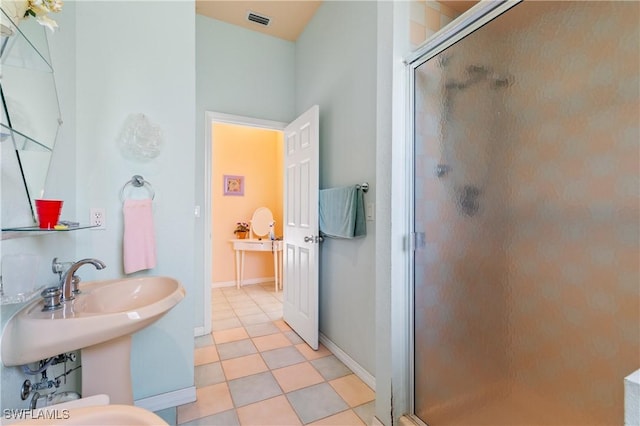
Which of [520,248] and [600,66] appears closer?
[600,66]

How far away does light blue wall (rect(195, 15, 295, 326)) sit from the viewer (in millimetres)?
2738

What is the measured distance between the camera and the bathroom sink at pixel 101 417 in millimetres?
608

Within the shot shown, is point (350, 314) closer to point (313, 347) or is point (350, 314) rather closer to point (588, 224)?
point (313, 347)

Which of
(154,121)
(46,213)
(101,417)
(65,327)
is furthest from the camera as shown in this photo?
(154,121)

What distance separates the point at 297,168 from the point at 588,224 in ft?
7.11

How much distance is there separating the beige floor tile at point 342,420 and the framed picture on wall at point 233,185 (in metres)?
3.49

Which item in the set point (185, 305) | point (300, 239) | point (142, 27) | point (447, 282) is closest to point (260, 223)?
point (300, 239)

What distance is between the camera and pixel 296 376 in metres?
2.03

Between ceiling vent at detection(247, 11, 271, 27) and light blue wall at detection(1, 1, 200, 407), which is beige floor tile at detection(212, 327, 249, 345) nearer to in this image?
light blue wall at detection(1, 1, 200, 407)

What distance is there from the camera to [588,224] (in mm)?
855

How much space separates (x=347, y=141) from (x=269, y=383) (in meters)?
1.83

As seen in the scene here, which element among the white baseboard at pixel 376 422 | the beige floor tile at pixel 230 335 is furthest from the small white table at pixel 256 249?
the white baseboard at pixel 376 422

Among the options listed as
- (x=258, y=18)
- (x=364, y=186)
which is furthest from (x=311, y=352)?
(x=258, y=18)

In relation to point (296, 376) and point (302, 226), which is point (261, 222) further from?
point (296, 376)
